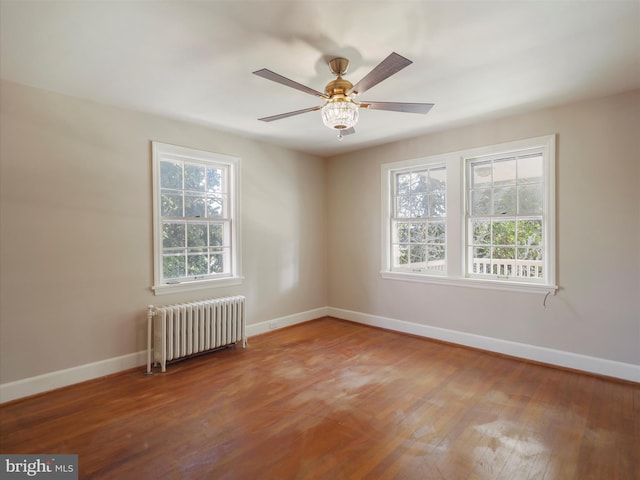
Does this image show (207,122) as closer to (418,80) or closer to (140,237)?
(140,237)

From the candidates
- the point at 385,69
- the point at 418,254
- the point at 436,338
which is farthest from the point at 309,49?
the point at 436,338

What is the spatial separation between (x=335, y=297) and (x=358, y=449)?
3.44 meters

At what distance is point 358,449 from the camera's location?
216cm

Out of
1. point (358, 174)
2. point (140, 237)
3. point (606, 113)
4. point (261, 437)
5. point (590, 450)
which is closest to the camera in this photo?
point (590, 450)

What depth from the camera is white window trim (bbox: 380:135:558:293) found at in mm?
3490

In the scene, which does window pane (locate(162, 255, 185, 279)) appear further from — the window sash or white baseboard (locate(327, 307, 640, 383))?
the window sash

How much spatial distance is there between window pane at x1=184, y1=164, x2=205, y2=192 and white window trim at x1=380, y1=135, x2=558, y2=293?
254 centimetres

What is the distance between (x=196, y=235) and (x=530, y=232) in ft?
12.9

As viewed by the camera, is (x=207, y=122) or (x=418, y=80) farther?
(x=207, y=122)

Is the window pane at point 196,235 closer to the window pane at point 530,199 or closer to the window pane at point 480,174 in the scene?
the window pane at point 480,174

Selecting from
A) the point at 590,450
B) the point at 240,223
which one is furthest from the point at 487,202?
the point at 240,223

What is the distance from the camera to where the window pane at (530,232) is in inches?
144

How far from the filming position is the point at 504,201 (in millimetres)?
3873

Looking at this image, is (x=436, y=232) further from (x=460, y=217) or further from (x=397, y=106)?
(x=397, y=106)
